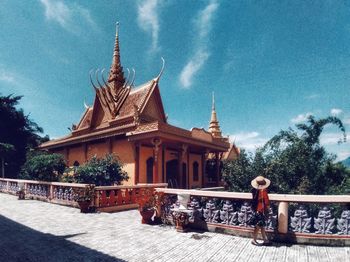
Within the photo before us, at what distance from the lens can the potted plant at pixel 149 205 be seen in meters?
7.87

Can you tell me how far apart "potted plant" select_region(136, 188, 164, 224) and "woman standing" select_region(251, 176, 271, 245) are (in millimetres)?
3165

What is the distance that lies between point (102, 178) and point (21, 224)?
5.33m

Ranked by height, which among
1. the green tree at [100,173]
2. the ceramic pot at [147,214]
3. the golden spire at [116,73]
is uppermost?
the golden spire at [116,73]

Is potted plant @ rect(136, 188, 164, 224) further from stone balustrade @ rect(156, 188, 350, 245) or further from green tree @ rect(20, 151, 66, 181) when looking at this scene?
green tree @ rect(20, 151, 66, 181)

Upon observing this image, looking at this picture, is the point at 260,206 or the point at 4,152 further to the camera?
the point at 4,152

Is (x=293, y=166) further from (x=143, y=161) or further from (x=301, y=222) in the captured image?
(x=143, y=161)

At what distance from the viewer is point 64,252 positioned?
5305mm

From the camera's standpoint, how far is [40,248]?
559 centimetres

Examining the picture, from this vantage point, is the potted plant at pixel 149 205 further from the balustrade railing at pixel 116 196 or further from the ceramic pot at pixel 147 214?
the balustrade railing at pixel 116 196

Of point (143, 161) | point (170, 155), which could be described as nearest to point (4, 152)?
point (143, 161)

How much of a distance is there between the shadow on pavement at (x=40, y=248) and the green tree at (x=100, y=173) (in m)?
5.76

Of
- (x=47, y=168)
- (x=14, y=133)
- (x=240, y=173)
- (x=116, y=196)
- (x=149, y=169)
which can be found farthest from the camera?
(x=14, y=133)

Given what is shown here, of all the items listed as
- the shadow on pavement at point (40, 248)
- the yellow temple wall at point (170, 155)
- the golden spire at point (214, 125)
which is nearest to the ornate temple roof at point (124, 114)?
the yellow temple wall at point (170, 155)

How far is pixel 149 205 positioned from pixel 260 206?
3.58 m
